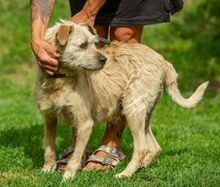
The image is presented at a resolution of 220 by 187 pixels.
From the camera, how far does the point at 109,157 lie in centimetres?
739

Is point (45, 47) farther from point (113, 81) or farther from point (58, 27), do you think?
point (113, 81)

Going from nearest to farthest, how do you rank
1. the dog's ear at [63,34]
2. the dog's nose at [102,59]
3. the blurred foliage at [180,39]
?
the dog's ear at [63,34] < the dog's nose at [102,59] < the blurred foliage at [180,39]

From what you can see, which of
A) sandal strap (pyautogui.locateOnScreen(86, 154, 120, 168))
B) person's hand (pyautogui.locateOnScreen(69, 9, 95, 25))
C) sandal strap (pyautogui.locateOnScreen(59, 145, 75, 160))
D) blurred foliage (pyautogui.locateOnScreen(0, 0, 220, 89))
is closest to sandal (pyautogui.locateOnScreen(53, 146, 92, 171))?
sandal strap (pyautogui.locateOnScreen(59, 145, 75, 160))

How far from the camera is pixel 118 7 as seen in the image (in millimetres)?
7293

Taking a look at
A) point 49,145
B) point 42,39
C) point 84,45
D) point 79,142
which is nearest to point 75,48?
point 84,45

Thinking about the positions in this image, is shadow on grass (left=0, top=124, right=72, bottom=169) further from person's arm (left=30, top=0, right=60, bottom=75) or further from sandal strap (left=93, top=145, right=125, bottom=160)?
person's arm (left=30, top=0, right=60, bottom=75)

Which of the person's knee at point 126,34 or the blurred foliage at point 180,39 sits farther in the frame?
the blurred foliage at point 180,39

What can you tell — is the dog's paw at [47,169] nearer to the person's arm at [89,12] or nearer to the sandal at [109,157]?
the sandal at [109,157]

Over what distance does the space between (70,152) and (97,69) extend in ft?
4.11

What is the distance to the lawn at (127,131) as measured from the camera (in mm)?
6508

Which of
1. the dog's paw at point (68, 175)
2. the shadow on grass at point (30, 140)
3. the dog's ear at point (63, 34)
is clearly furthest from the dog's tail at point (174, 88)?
the shadow on grass at point (30, 140)

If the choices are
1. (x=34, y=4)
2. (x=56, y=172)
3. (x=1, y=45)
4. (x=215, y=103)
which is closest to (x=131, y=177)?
(x=56, y=172)

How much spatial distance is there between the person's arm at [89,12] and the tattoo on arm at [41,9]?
0.28 meters

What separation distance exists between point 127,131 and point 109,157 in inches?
77.0
